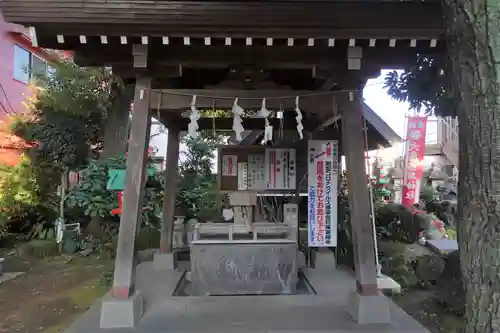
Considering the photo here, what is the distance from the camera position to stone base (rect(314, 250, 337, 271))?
7.18 meters

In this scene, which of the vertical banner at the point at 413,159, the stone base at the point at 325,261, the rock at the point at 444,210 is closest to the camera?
the stone base at the point at 325,261

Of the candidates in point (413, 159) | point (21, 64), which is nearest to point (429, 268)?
point (413, 159)

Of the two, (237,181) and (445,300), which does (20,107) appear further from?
(445,300)

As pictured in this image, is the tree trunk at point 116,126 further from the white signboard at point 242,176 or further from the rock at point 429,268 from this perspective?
the rock at point 429,268

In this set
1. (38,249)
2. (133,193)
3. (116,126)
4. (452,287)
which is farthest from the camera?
(116,126)

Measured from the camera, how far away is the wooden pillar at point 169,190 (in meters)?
7.40

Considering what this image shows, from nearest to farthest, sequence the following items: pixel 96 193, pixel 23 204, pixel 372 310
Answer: pixel 372 310, pixel 96 193, pixel 23 204

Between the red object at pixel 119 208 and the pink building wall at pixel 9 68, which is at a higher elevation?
the pink building wall at pixel 9 68

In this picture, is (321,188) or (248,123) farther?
(248,123)

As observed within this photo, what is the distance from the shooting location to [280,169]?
23.8 feet

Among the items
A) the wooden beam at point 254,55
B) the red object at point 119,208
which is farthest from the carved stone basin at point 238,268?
the red object at point 119,208

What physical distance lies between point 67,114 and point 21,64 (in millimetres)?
4761

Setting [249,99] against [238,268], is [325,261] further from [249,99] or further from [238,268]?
[249,99]

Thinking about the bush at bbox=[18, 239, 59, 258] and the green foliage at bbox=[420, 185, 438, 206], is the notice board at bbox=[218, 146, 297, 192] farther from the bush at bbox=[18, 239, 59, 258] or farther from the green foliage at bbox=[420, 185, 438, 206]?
the green foliage at bbox=[420, 185, 438, 206]
